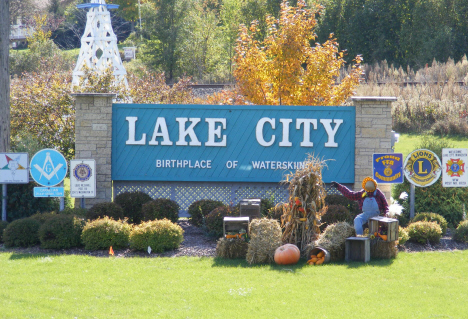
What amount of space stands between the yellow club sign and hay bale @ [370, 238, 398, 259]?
233cm

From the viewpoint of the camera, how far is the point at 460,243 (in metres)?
9.95

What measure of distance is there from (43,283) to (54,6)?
191 feet

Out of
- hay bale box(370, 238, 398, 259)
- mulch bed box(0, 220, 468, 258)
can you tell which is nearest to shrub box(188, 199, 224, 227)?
mulch bed box(0, 220, 468, 258)

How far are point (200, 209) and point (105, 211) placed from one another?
185cm

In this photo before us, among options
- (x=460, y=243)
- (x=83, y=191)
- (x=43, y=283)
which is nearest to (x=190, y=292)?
(x=43, y=283)

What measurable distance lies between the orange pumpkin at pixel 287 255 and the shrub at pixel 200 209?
9.31 ft

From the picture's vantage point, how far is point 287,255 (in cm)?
836

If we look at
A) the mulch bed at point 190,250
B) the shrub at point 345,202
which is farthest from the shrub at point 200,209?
the shrub at point 345,202

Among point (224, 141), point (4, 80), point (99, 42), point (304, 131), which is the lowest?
point (224, 141)

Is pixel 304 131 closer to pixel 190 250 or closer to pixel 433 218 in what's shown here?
pixel 433 218

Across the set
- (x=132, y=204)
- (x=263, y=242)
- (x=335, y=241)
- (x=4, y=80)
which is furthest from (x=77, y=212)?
(x=335, y=241)

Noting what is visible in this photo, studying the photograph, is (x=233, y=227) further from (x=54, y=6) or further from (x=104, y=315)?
(x=54, y=6)

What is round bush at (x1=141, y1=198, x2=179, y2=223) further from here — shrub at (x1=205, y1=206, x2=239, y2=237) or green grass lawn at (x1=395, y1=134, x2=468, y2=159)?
green grass lawn at (x1=395, y1=134, x2=468, y2=159)

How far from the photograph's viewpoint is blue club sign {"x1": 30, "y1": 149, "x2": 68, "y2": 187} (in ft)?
34.7
